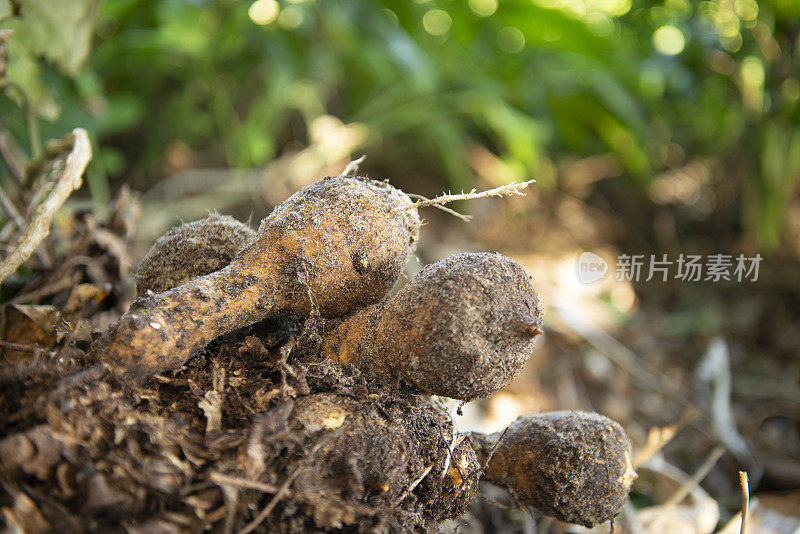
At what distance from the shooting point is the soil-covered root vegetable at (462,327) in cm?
61

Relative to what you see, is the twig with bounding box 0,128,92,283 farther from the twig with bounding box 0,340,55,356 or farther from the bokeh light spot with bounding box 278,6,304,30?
the bokeh light spot with bounding box 278,6,304,30

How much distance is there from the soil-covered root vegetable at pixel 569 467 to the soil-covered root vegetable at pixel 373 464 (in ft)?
0.26

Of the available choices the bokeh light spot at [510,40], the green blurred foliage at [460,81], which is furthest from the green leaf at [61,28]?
the bokeh light spot at [510,40]

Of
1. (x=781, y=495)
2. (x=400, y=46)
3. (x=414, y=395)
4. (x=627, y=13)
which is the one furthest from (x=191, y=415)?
(x=627, y=13)

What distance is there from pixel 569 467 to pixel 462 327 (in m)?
0.23

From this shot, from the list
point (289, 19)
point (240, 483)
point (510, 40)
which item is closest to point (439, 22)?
→ point (510, 40)

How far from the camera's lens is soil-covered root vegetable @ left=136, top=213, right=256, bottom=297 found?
29.8 inches

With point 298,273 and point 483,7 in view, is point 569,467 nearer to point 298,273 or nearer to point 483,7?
point 298,273

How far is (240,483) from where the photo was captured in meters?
0.53

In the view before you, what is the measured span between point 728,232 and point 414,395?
89.3 inches

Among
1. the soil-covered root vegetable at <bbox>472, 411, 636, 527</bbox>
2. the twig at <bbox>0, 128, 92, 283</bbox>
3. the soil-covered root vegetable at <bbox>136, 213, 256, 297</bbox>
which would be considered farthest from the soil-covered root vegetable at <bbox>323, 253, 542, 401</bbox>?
the twig at <bbox>0, 128, 92, 283</bbox>

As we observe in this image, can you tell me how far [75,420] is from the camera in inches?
21.4

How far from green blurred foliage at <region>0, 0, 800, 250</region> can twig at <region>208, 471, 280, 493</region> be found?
1410 mm

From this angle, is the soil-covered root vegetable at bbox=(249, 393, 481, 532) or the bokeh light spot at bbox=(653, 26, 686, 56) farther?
the bokeh light spot at bbox=(653, 26, 686, 56)
